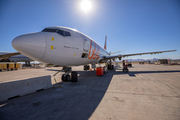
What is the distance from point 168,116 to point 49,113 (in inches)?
163

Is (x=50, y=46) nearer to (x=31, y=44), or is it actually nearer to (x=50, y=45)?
(x=50, y=45)

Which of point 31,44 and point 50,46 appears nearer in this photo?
point 31,44

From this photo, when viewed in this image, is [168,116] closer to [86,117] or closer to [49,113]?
[86,117]

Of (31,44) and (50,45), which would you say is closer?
(31,44)

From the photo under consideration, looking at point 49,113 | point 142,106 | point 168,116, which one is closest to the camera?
point 168,116

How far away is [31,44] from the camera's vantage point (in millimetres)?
4449

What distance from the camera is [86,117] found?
2.76 metres

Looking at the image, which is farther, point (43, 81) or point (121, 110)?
point (43, 81)

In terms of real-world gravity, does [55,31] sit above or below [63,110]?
above

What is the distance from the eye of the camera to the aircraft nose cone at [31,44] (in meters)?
4.30

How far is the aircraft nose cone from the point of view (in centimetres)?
430

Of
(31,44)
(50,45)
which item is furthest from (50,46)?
(31,44)

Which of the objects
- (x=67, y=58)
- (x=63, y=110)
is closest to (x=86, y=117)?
(x=63, y=110)

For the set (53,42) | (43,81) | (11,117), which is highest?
(53,42)
